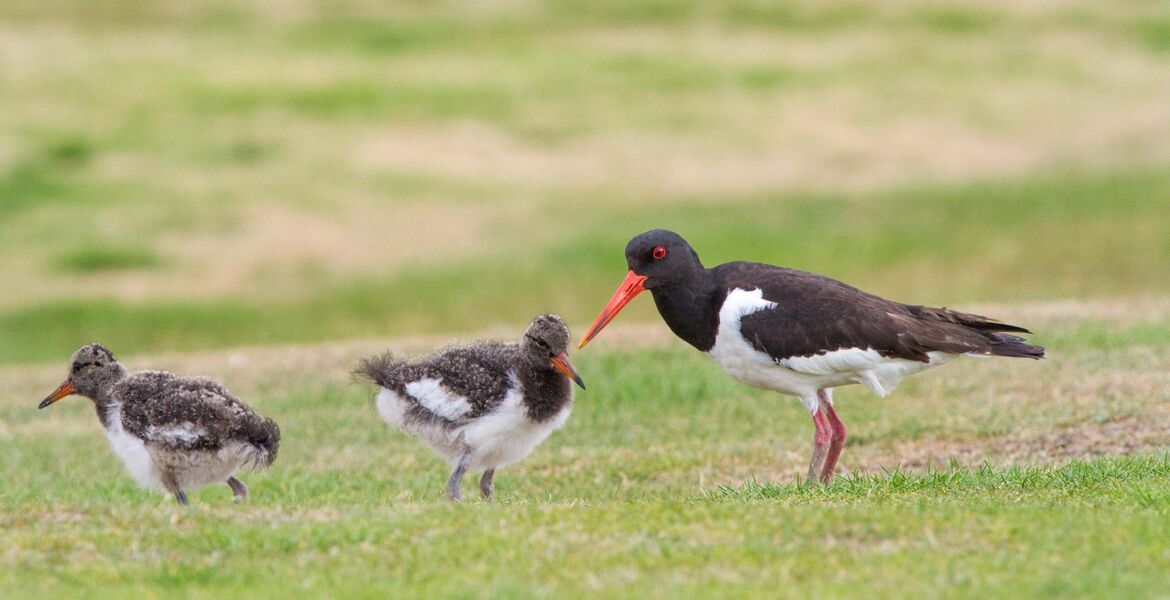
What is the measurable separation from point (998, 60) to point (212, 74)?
64.6 ft

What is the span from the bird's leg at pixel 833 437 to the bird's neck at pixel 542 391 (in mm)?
1903

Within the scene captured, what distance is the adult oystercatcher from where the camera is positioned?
34.0 ft

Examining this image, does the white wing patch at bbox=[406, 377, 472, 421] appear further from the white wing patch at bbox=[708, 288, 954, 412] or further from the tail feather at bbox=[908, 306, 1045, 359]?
the tail feather at bbox=[908, 306, 1045, 359]

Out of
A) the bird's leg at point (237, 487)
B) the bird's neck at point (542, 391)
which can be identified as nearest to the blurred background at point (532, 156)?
the bird's leg at point (237, 487)

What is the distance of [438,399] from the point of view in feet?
35.1

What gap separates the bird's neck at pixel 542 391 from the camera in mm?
10766

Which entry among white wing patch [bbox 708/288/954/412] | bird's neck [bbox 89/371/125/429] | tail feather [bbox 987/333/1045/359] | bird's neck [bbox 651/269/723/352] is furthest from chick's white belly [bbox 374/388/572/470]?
tail feather [bbox 987/333/1045/359]

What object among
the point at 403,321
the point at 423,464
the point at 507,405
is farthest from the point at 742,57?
the point at 507,405

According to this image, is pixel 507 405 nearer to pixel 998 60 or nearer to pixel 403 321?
pixel 403 321

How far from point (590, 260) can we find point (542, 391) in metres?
17.1

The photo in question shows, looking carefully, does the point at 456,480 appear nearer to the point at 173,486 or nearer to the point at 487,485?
the point at 487,485

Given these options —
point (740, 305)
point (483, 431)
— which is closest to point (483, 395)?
point (483, 431)

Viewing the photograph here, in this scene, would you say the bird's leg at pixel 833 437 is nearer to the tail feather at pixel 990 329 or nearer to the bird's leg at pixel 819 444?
the bird's leg at pixel 819 444

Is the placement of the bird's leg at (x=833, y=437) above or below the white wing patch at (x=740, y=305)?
below
